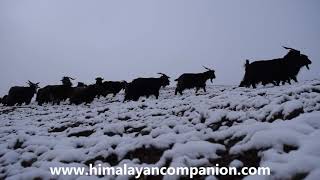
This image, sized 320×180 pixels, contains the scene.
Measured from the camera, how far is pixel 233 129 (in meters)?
6.84

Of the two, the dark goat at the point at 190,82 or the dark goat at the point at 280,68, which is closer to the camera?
the dark goat at the point at 280,68

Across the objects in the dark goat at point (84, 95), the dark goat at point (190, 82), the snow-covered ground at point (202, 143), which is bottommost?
the snow-covered ground at point (202, 143)

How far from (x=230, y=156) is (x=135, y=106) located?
815 centimetres

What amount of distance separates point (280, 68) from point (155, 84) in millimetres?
7827

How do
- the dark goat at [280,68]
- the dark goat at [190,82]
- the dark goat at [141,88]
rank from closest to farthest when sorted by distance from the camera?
the dark goat at [280,68]
the dark goat at [141,88]
the dark goat at [190,82]

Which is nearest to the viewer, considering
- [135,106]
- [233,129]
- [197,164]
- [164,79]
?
[197,164]

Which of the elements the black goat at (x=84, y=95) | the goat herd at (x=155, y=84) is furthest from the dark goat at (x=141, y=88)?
the black goat at (x=84, y=95)

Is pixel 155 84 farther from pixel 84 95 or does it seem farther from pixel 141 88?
pixel 84 95

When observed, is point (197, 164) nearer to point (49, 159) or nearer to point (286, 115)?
point (286, 115)

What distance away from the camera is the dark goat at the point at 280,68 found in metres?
16.8

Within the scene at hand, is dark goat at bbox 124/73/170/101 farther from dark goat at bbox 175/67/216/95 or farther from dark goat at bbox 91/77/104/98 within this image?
dark goat at bbox 91/77/104/98

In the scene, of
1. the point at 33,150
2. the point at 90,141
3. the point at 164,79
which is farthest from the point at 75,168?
the point at 164,79

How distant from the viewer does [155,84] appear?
21188mm

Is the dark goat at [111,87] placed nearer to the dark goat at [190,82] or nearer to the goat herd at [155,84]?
the goat herd at [155,84]
